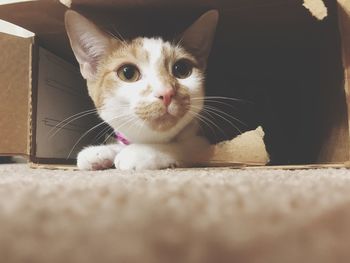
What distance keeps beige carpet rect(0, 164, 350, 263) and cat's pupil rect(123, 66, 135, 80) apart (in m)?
0.69

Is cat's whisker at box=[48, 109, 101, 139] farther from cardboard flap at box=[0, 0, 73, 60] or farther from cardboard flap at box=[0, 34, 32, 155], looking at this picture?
cardboard flap at box=[0, 0, 73, 60]

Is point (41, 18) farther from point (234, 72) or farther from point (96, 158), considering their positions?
point (234, 72)

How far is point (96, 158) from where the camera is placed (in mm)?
992

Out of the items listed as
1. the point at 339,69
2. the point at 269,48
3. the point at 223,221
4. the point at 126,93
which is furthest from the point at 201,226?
the point at 269,48

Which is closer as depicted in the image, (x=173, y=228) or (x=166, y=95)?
(x=173, y=228)

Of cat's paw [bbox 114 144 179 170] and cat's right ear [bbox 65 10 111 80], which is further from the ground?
cat's right ear [bbox 65 10 111 80]

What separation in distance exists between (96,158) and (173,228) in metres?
0.74

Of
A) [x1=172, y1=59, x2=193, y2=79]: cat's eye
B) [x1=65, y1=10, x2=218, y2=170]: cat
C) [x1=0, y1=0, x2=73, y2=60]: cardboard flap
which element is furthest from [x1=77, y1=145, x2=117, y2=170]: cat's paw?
[x1=0, y1=0, x2=73, y2=60]: cardboard flap

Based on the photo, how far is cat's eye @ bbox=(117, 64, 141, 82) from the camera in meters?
1.00

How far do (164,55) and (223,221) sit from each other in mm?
767

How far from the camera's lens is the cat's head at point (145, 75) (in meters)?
0.91

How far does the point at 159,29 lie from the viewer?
1.21 meters

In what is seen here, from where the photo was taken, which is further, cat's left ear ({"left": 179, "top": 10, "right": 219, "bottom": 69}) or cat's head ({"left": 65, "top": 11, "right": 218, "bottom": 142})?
cat's left ear ({"left": 179, "top": 10, "right": 219, "bottom": 69})

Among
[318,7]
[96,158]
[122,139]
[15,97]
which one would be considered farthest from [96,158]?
[318,7]
